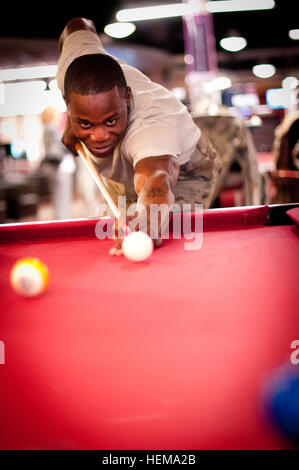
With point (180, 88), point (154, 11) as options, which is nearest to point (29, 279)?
point (154, 11)

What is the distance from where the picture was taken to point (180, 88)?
13383 mm

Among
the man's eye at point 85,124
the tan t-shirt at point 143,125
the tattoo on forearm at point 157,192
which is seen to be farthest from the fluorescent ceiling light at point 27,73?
the tattoo on forearm at point 157,192

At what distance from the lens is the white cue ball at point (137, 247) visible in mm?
1364

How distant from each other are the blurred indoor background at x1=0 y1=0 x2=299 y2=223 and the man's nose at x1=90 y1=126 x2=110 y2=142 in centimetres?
81

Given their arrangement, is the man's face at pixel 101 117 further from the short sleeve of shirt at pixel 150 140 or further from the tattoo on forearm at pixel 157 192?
the tattoo on forearm at pixel 157 192

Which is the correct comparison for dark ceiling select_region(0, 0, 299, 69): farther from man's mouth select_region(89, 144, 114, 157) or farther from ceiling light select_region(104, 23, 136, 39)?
man's mouth select_region(89, 144, 114, 157)

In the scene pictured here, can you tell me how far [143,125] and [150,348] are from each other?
1284mm

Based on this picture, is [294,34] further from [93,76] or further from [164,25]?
[93,76]

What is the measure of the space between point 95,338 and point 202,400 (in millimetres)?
297

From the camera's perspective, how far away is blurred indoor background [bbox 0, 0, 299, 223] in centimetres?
387
